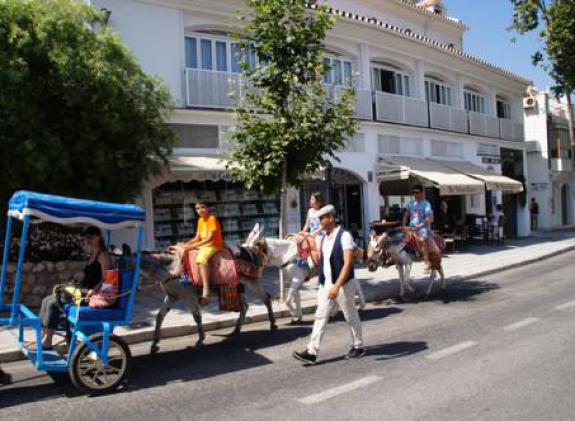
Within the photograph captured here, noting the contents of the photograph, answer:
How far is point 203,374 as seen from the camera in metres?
6.52

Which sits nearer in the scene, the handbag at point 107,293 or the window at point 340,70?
the handbag at point 107,293

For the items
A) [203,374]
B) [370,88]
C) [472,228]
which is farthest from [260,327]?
[472,228]

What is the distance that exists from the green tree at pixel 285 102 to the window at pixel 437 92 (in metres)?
13.0

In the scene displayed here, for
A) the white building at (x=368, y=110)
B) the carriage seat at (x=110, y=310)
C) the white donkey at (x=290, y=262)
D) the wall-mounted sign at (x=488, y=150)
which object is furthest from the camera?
the wall-mounted sign at (x=488, y=150)

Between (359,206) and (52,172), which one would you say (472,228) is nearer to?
(359,206)

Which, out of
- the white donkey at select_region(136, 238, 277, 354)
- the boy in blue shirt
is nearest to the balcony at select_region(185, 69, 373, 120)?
the boy in blue shirt

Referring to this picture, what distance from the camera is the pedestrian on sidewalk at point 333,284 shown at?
664 cm

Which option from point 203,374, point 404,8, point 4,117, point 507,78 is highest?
point 404,8

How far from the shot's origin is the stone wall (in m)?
10.6

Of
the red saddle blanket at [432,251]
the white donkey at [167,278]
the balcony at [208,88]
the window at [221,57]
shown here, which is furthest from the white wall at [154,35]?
the white donkey at [167,278]

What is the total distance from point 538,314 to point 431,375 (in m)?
3.99

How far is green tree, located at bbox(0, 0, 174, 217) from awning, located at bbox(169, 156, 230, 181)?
5.77 ft

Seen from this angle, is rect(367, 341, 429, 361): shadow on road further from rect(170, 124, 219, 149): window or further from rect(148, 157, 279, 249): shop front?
rect(170, 124, 219, 149): window

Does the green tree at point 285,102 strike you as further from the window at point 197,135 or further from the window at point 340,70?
the window at point 340,70
